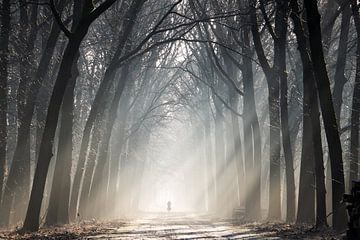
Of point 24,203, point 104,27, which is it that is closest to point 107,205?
point 24,203

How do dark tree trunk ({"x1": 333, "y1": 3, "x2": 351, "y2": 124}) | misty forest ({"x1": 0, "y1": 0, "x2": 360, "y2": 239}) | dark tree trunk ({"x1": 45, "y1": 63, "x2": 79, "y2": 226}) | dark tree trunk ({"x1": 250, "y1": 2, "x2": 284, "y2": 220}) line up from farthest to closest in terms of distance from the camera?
dark tree trunk ({"x1": 250, "y1": 2, "x2": 284, "y2": 220}), dark tree trunk ({"x1": 333, "y1": 3, "x2": 351, "y2": 124}), dark tree trunk ({"x1": 45, "y1": 63, "x2": 79, "y2": 226}), misty forest ({"x1": 0, "y1": 0, "x2": 360, "y2": 239})

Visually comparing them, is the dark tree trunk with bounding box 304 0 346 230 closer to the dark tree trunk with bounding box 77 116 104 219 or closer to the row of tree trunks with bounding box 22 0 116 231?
the row of tree trunks with bounding box 22 0 116 231

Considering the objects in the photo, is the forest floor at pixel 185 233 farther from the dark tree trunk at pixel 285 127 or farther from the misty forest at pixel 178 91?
the dark tree trunk at pixel 285 127

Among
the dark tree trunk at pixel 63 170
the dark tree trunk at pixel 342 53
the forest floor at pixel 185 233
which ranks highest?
the dark tree trunk at pixel 342 53

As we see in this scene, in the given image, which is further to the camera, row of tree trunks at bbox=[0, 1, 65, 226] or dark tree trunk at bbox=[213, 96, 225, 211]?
dark tree trunk at bbox=[213, 96, 225, 211]

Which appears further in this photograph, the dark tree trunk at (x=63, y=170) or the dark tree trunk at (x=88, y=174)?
the dark tree trunk at (x=88, y=174)

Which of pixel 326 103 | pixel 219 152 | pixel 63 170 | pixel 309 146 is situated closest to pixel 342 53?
pixel 309 146

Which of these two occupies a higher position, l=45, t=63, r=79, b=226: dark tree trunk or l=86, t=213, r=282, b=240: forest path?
l=45, t=63, r=79, b=226: dark tree trunk

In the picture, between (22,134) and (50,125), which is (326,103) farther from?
(22,134)

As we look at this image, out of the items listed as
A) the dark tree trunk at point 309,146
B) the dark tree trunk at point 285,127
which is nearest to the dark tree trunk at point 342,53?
the dark tree trunk at point 285,127

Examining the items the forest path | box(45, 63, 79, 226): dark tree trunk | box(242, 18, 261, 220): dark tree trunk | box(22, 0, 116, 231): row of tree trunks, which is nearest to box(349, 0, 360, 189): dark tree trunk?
the forest path

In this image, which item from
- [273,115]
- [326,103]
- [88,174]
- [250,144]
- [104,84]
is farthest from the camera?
[88,174]

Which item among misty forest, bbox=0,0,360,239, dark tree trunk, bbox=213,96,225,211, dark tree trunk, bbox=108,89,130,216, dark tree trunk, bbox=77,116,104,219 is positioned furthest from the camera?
dark tree trunk, bbox=213,96,225,211

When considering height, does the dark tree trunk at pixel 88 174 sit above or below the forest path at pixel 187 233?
above
